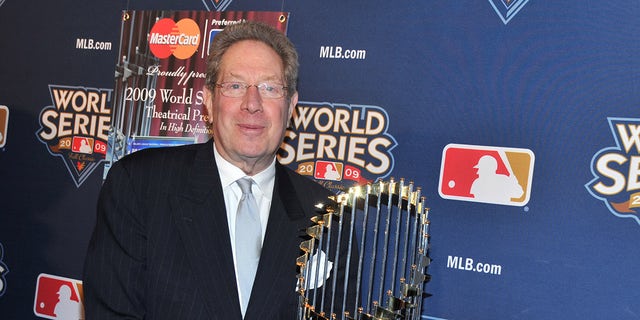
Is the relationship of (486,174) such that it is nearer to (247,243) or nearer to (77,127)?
(247,243)

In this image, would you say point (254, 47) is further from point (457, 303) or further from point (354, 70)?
point (457, 303)

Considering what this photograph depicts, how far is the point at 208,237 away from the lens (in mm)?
1431

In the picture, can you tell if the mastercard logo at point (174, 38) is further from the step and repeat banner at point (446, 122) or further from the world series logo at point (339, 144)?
the world series logo at point (339, 144)

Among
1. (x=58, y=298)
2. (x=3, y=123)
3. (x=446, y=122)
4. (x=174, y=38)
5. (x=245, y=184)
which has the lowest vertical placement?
(x=58, y=298)

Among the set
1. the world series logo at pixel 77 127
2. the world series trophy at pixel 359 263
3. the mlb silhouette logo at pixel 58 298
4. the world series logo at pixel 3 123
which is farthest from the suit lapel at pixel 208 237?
the world series logo at pixel 3 123

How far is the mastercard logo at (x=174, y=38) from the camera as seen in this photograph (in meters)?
2.27

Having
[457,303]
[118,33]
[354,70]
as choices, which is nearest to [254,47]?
[354,70]

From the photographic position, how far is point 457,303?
1.89 m

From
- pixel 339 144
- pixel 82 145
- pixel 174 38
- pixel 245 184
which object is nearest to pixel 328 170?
pixel 339 144

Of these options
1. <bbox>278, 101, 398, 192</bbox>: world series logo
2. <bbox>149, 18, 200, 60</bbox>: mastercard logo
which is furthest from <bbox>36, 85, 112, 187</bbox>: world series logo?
<bbox>278, 101, 398, 192</bbox>: world series logo

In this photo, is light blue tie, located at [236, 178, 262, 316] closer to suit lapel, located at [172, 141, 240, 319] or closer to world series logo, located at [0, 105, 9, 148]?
suit lapel, located at [172, 141, 240, 319]

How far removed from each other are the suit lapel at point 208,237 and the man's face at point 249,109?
90 mm

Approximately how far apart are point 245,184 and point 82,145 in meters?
1.16

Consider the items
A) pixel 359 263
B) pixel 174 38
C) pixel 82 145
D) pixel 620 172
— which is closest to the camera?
A: pixel 359 263
